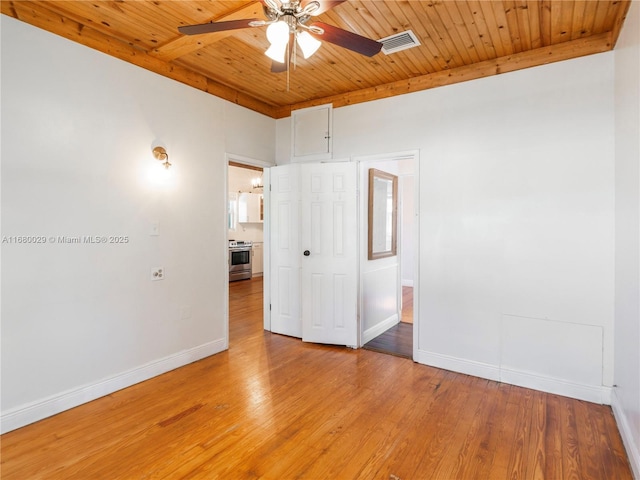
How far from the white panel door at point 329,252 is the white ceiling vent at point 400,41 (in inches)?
50.4

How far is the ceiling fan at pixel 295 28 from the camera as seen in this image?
1.89m

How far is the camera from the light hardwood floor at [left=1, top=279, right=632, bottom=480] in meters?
1.99

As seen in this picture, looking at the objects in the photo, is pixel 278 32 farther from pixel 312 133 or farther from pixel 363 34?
pixel 312 133

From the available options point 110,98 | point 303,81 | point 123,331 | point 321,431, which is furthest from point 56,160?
point 321,431

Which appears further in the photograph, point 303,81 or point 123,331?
point 303,81

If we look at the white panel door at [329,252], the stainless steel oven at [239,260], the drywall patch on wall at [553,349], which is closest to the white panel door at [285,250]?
the white panel door at [329,252]

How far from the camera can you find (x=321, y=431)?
2.35m

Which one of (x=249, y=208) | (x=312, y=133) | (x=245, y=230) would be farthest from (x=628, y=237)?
(x=245, y=230)

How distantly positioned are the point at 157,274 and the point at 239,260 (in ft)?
16.4

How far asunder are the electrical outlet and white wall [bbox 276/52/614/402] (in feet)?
8.33

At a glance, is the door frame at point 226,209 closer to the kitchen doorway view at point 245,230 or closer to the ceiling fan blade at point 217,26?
the ceiling fan blade at point 217,26

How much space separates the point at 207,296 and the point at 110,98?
2.04m

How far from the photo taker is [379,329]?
446cm

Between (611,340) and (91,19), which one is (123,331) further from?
(611,340)
